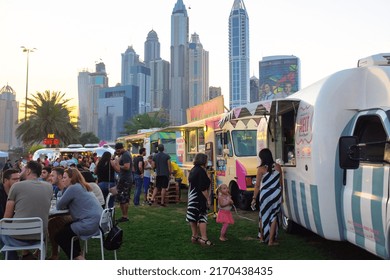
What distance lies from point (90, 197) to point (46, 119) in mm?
29281

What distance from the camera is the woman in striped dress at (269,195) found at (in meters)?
5.47

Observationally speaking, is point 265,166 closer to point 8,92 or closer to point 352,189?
point 352,189

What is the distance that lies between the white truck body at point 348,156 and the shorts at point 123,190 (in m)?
3.68

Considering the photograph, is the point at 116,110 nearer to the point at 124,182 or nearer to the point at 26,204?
the point at 124,182

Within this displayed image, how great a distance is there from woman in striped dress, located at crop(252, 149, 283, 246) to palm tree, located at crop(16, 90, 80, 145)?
28.1 m

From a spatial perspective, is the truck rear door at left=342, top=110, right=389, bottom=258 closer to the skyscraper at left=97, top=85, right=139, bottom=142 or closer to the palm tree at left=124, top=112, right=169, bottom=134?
the palm tree at left=124, top=112, right=169, bottom=134

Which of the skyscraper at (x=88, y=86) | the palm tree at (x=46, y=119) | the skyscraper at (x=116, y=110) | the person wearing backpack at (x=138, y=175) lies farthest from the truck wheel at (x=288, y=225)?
the skyscraper at (x=116, y=110)

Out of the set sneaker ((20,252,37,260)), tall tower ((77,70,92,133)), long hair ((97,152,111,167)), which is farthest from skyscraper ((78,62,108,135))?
sneaker ((20,252,37,260))

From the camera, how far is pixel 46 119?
31734 millimetres

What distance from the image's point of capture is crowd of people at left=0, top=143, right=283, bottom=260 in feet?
13.5

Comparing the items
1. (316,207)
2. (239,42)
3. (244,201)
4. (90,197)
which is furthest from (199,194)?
(244,201)

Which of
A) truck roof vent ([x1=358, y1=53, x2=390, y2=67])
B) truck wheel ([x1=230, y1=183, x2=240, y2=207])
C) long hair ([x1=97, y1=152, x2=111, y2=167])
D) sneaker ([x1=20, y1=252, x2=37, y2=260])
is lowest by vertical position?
sneaker ([x1=20, y1=252, x2=37, y2=260])

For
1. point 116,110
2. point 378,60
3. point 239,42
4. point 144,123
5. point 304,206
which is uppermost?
point 116,110
